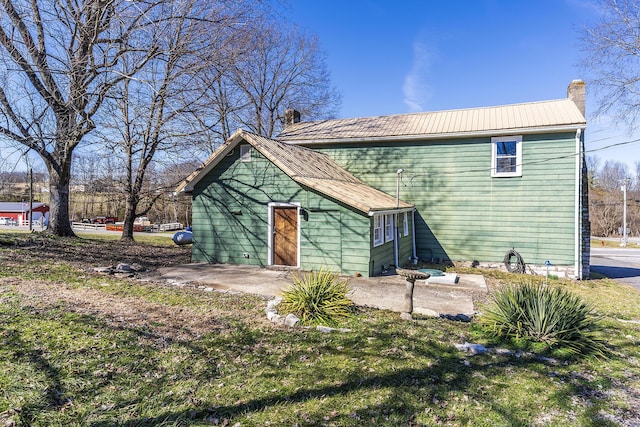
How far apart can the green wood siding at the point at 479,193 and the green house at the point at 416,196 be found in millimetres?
36

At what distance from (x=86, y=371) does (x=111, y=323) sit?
151 centimetres

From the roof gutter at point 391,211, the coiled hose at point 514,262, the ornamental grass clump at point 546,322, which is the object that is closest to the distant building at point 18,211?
the roof gutter at point 391,211

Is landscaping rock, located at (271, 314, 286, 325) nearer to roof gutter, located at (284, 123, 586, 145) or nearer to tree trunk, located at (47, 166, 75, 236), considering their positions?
roof gutter, located at (284, 123, 586, 145)

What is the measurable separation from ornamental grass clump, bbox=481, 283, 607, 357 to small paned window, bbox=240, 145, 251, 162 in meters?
8.54

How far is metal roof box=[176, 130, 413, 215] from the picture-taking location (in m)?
10.2

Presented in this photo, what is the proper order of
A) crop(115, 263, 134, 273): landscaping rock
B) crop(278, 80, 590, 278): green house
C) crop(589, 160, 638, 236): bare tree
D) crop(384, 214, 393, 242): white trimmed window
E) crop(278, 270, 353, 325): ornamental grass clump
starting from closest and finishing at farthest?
crop(278, 270, 353, 325): ornamental grass clump < crop(115, 263, 134, 273): landscaping rock < crop(384, 214, 393, 242): white trimmed window < crop(278, 80, 590, 278): green house < crop(589, 160, 638, 236): bare tree

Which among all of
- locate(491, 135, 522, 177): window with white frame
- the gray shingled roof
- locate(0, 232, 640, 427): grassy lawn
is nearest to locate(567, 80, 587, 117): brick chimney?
locate(491, 135, 522, 177): window with white frame

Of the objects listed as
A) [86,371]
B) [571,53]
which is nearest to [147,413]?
[86,371]

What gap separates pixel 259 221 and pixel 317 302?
5.80 metres

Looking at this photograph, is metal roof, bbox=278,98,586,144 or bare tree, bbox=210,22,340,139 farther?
bare tree, bbox=210,22,340,139

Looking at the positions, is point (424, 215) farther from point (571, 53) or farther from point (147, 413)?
point (147, 413)

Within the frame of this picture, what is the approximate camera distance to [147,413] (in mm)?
3129

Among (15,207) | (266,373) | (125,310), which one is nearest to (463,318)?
(266,373)

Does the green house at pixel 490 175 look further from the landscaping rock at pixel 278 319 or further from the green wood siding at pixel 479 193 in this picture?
the landscaping rock at pixel 278 319
